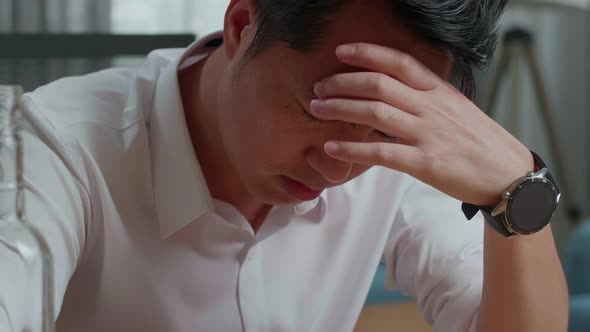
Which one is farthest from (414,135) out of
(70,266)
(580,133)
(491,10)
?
(580,133)

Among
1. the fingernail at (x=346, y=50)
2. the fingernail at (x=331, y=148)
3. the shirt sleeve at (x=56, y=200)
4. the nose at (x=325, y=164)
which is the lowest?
the shirt sleeve at (x=56, y=200)

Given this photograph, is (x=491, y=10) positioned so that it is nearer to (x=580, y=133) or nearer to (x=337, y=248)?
(x=337, y=248)

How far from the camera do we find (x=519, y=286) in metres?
1.09

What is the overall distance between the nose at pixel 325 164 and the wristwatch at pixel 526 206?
21cm

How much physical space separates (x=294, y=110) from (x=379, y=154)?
11 centimetres

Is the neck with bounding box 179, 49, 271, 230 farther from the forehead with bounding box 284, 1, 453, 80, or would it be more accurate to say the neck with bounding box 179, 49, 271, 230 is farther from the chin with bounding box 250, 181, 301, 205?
the forehead with bounding box 284, 1, 453, 80

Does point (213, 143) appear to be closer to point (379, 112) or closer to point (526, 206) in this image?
point (379, 112)

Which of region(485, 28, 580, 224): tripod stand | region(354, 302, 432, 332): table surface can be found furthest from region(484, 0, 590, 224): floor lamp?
region(354, 302, 432, 332): table surface

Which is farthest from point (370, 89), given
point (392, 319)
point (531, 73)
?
point (531, 73)

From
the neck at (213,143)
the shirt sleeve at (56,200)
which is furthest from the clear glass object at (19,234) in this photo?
the neck at (213,143)

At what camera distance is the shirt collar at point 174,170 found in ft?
3.59

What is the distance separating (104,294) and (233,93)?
328 millimetres

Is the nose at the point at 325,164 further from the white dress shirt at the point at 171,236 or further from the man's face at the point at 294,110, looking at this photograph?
the white dress shirt at the point at 171,236

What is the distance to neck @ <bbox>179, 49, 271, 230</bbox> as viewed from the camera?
1.15 m
